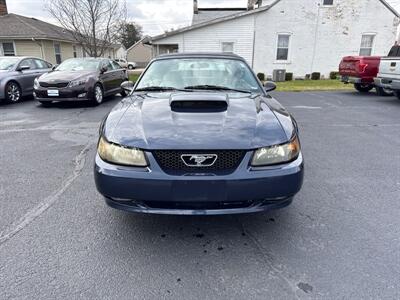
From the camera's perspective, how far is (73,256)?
7.86 ft

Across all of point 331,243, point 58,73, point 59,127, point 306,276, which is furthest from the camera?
point 58,73

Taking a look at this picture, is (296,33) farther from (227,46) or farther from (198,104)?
(198,104)

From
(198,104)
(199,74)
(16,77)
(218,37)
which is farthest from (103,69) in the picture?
(218,37)

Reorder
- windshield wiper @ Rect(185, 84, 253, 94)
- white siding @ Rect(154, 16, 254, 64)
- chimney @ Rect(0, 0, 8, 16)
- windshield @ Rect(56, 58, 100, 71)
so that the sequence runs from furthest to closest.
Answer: chimney @ Rect(0, 0, 8, 16) < white siding @ Rect(154, 16, 254, 64) < windshield @ Rect(56, 58, 100, 71) < windshield wiper @ Rect(185, 84, 253, 94)

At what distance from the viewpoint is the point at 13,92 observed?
9.77 m

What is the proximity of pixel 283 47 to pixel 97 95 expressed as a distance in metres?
13.4

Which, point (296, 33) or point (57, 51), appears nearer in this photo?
point (296, 33)

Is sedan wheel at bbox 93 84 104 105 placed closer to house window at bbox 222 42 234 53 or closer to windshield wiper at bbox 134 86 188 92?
windshield wiper at bbox 134 86 188 92

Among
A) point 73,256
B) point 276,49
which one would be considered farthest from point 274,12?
point 73,256

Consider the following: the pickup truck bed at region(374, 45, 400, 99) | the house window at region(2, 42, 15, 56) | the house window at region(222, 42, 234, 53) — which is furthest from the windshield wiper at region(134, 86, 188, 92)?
the house window at region(2, 42, 15, 56)

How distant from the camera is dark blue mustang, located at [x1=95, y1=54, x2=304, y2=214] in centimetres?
222

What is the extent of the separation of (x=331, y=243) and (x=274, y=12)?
716 inches

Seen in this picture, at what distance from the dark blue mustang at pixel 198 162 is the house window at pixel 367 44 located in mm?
19672

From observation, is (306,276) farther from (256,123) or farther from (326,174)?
(326,174)
